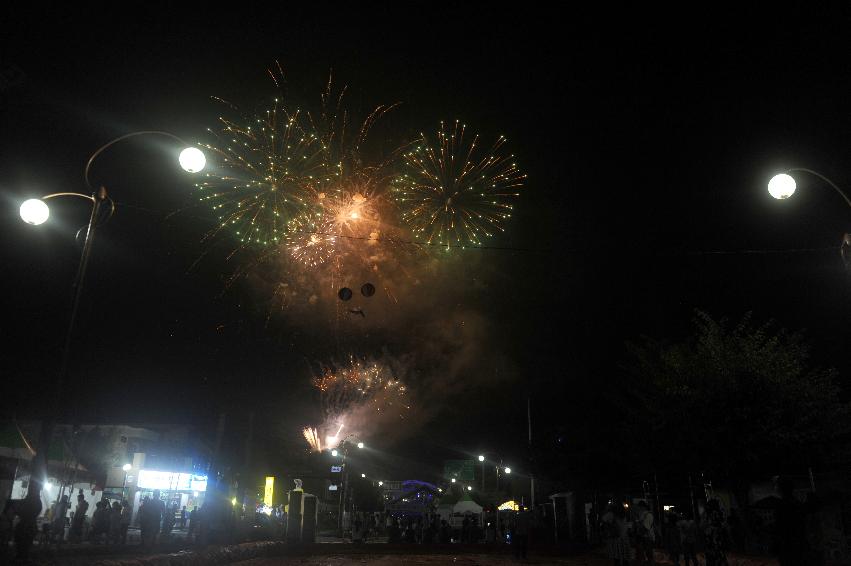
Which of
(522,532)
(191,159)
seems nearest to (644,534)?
(522,532)

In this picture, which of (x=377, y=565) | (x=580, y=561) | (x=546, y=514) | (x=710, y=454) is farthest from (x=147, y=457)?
(x=546, y=514)

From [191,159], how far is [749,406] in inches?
736

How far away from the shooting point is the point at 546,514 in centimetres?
4044

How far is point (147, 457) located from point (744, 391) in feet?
76.0

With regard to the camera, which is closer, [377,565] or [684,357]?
[377,565]

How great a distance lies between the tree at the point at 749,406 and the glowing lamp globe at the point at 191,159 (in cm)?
1735

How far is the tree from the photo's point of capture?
63.2ft

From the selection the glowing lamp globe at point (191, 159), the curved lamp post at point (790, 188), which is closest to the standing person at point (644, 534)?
the curved lamp post at point (790, 188)

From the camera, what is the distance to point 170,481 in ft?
82.1

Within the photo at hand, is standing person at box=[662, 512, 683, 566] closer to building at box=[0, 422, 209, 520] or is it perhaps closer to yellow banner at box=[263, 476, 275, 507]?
building at box=[0, 422, 209, 520]

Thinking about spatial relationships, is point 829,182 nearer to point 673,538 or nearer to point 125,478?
point 673,538

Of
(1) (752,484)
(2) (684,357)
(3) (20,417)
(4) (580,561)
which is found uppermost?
(2) (684,357)

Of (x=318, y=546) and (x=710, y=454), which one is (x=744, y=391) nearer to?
(x=710, y=454)

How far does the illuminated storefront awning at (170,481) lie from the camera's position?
24.2m
